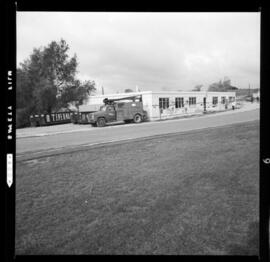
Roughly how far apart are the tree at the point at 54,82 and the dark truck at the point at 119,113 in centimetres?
181

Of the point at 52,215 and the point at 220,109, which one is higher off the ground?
the point at 220,109

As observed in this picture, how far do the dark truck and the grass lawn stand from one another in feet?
5.09

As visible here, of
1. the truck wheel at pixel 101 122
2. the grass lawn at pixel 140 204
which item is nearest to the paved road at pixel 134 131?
the truck wheel at pixel 101 122

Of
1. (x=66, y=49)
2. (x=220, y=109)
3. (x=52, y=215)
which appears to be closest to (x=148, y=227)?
(x=52, y=215)

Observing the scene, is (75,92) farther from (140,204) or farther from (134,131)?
(134,131)

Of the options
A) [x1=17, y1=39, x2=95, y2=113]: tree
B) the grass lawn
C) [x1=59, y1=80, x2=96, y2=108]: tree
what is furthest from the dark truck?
[x1=17, y1=39, x2=95, y2=113]: tree

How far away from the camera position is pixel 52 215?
2633mm

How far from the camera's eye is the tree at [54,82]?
2.96 m

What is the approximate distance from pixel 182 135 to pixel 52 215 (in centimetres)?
471

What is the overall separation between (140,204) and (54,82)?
2305 mm
